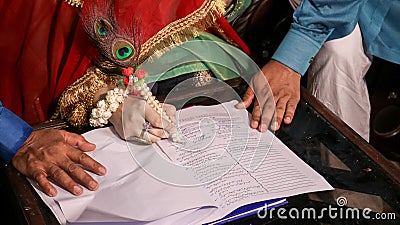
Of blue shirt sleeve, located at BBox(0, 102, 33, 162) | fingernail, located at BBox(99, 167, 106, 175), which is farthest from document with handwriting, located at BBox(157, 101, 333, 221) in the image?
blue shirt sleeve, located at BBox(0, 102, 33, 162)

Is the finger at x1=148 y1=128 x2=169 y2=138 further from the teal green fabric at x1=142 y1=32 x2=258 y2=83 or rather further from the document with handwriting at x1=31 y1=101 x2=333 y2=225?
the teal green fabric at x1=142 y1=32 x2=258 y2=83

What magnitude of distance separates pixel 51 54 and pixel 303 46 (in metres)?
0.51

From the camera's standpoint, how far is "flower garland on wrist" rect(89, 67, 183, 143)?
101cm

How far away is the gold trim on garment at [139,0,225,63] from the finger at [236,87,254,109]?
18 centimetres

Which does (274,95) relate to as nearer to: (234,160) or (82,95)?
(234,160)

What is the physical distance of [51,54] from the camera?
1167mm

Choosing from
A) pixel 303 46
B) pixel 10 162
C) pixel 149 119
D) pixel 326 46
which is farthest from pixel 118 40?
pixel 326 46

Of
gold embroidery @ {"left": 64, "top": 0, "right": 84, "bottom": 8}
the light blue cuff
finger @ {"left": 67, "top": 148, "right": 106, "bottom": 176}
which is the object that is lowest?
finger @ {"left": 67, "top": 148, "right": 106, "bottom": 176}

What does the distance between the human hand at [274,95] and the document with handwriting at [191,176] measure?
1.1 inches

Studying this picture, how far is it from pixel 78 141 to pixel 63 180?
87mm

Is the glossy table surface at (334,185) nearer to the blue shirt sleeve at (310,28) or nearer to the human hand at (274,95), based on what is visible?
the human hand at (274,95)

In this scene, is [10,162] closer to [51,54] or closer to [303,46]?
[51,54]

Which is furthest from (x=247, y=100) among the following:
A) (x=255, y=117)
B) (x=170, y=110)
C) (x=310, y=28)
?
(x=310, y=28)

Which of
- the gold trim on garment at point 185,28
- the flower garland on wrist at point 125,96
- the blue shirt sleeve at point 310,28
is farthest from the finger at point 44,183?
the blue shirt sleeve at point 310,28
